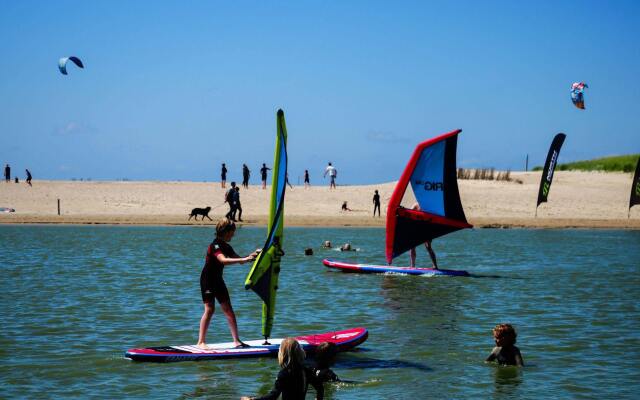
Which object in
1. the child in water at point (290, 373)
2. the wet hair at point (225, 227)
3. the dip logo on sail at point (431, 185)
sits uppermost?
the dip logo on sail at point (431, 185)

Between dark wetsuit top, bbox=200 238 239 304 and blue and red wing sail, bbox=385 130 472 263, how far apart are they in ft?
35.0

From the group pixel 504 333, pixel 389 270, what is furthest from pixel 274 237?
pixel 389 270

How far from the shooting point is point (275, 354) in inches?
414

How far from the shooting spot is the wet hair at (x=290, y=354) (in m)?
6.74

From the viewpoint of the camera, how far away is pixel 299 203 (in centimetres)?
4725

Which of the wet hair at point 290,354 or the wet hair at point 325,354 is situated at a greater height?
the wet hair at point 290,354

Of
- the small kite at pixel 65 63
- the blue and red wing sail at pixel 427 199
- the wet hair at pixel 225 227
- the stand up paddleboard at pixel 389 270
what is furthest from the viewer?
the small kite at pixel 65 63

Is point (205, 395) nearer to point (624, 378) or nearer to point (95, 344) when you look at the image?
point (95, 344)

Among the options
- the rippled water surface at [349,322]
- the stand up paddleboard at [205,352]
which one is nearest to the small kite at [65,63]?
the rippled water surface at [349,322]

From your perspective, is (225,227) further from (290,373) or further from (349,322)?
(349,322)

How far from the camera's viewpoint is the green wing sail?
31.9 feet

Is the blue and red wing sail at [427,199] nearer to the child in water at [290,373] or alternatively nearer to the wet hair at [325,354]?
the wet hair at [325,354]

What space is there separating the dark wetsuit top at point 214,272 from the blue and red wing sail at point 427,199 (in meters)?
10.7

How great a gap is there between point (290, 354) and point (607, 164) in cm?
6235
